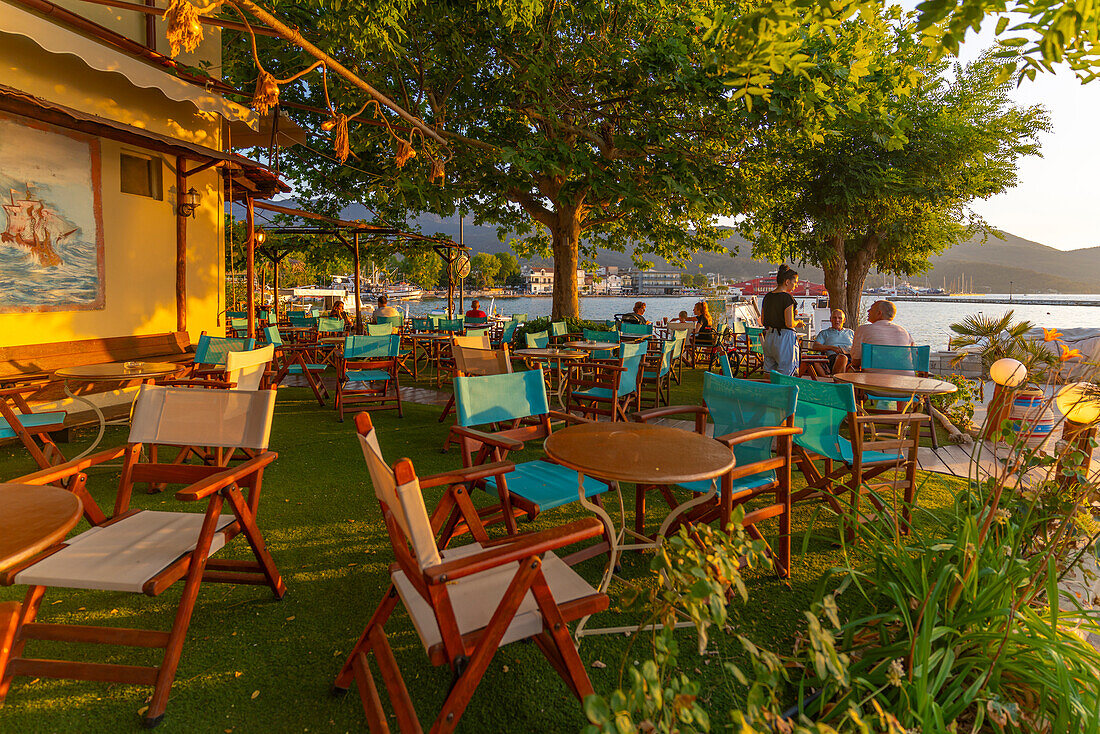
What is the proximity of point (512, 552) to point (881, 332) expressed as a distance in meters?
5.12

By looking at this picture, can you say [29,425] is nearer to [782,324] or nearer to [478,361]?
[478,361]

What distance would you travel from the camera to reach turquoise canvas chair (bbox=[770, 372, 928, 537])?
2816 millimetres

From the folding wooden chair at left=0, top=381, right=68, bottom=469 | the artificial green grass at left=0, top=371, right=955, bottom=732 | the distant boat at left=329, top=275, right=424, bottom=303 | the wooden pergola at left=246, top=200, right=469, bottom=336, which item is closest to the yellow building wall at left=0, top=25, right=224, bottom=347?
the wooden pergola at left=246, top=200, right=469, bottom=336

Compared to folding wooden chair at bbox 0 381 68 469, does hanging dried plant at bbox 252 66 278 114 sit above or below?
above

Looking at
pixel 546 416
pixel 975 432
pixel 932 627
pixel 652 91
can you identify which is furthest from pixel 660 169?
pixel 932 627

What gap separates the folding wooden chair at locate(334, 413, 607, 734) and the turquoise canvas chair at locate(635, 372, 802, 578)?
899 millimetres

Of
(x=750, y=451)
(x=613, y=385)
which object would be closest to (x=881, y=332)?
(x=613, y=385)

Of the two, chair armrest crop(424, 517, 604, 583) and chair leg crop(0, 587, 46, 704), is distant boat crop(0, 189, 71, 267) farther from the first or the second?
chair armrest crop(424, 517, 604, 583)

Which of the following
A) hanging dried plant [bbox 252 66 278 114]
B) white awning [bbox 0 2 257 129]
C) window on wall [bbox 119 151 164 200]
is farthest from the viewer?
window on wall [bbox 119 151 164 200]

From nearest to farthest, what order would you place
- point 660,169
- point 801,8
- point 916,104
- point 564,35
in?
point 801,8
point 660,169
point 564,35
point 916,104

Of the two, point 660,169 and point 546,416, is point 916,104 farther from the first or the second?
point 546,416

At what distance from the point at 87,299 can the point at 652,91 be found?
271 inches

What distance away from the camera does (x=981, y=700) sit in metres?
1.46

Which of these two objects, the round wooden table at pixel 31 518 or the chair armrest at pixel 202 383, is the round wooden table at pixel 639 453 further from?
the chair armrest at pixel 202 383
